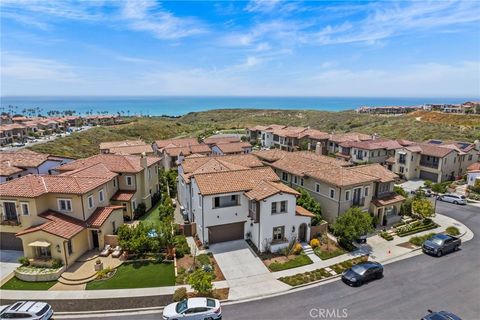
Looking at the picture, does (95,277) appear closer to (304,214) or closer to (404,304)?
(304,214)

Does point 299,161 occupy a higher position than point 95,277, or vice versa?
point 299,161

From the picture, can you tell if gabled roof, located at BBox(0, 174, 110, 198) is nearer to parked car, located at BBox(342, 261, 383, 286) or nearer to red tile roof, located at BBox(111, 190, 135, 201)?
red tile roof, located at BBox(111, 190, 135, 201)

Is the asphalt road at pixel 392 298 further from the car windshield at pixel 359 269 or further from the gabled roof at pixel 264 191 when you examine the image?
the gabled roof at pixel 264 191

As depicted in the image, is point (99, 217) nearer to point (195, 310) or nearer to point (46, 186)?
point (46, 186)

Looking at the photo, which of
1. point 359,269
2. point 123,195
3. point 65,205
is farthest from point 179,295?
point 123,195

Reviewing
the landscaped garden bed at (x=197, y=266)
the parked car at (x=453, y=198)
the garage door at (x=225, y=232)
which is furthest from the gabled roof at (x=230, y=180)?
the parked car at (x=453, y=198)

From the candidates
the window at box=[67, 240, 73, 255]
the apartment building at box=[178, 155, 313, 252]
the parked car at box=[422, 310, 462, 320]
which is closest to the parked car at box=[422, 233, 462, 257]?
the parked car at box=[422, 310, 462, 320]

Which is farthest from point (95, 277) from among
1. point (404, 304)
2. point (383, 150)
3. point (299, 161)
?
point (383, 150)
